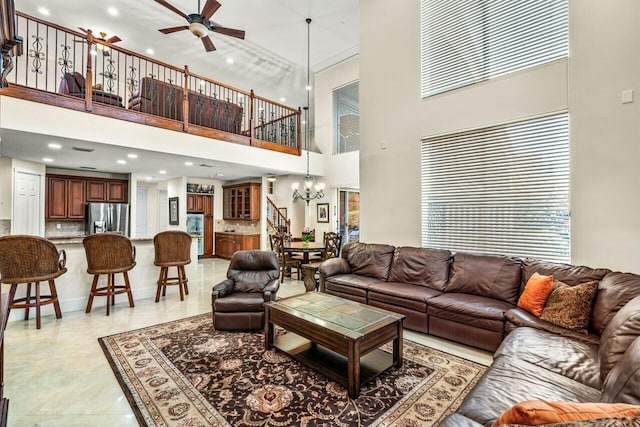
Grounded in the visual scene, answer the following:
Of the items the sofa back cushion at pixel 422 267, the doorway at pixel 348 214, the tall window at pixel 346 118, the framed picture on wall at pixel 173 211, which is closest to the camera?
the sofa back cushion at pixel 422 267

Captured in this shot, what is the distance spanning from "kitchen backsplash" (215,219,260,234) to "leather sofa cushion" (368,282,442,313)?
18.2 feet

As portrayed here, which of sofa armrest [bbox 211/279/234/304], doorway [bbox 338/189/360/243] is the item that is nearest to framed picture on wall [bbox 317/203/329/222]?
doorway [bbox 338/189/360/243]

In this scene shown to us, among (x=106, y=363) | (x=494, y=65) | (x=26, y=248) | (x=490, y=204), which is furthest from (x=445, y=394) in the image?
(x=26, y=248)

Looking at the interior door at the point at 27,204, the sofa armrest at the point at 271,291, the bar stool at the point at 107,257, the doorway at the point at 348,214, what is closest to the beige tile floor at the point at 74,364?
the bar stool at the point at 107,257

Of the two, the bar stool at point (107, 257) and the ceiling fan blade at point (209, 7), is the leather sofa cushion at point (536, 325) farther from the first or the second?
the ceiling fan blade at point (209, 7)

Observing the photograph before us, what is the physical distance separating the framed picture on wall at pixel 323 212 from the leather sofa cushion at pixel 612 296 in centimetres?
616

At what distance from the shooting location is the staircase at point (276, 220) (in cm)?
888

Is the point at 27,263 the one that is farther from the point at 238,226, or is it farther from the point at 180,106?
the point at 238,226

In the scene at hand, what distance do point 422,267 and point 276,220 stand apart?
19.5 feet

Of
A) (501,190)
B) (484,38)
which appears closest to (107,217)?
(501,190)

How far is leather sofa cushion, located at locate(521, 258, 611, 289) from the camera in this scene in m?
2.74

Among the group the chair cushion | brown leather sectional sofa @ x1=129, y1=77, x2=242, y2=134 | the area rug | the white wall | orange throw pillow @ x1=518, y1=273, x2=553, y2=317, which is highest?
brown leather sectional sofa @ x1=129, y1=77, x2=242, y2=134

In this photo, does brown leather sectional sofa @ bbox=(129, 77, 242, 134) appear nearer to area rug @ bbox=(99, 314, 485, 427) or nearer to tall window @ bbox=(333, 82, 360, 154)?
tall window @ bbox=(333, 82, 360, 154)

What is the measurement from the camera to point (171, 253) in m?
4.71
